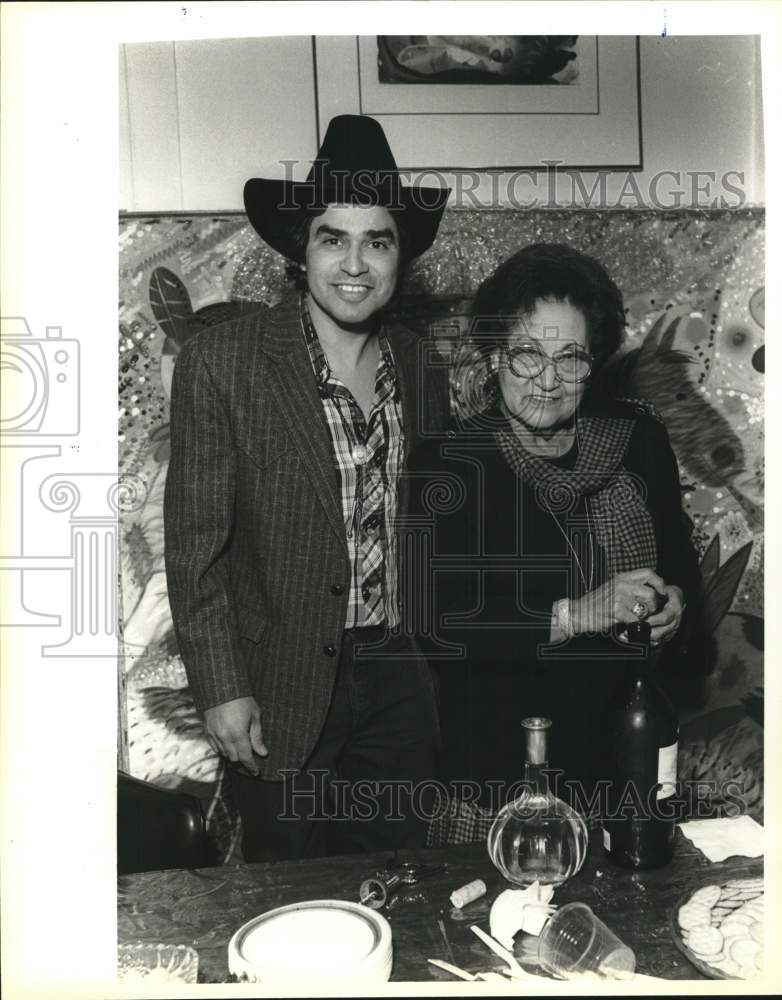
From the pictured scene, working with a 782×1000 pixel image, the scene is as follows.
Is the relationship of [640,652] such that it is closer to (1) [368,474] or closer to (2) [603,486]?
(2) [603,486]

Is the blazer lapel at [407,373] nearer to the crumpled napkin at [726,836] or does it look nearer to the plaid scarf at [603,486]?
the plaid scarf at [603,486]

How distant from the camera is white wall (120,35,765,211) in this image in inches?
51.9

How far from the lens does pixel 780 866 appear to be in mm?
1356

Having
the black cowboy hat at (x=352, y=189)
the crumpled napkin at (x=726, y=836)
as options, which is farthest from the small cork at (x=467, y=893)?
the black cowboy hat at (x=352, y=189)

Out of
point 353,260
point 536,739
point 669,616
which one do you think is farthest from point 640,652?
point 353,260

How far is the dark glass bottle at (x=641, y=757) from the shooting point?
1226 mm

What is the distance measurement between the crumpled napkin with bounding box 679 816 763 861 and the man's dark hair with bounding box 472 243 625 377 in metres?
0.67

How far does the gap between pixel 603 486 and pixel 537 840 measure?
500mm

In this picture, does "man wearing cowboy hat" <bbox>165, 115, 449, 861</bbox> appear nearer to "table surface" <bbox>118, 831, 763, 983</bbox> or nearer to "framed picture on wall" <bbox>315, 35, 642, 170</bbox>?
"framed picture on wall" <bbox>315, 35, 642, 170</bbox>

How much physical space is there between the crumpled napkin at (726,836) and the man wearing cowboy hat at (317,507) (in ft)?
1.28

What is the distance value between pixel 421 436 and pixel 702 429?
42 centimetres

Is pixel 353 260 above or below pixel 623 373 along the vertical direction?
above

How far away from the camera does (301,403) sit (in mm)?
1325

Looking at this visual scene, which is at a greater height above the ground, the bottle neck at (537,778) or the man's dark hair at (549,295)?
the man's dark hair at (549,295)
